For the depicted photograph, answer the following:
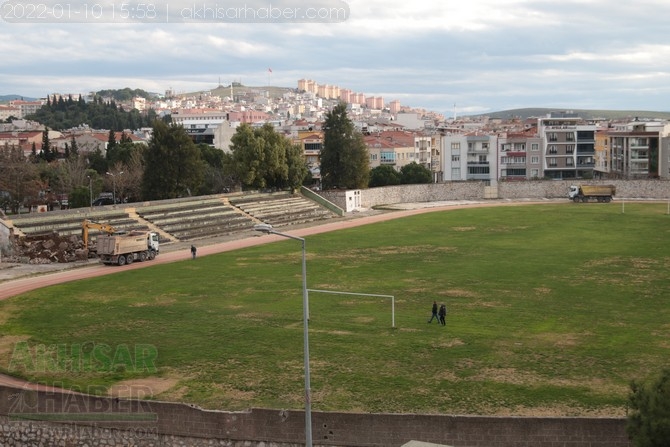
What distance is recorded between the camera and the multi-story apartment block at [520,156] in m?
126

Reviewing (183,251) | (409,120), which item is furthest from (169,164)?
(409,120)

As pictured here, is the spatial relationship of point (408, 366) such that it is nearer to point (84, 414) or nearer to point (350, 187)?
point (84, 414)

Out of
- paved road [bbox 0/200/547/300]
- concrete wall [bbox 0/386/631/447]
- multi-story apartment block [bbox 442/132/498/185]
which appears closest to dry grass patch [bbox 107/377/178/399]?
concrete wall [bbox 0/386/631/447]

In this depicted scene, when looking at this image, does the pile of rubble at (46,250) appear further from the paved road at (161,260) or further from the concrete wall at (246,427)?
the concrete wall at (246,427)

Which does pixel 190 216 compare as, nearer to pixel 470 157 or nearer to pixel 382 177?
pixel 382 177

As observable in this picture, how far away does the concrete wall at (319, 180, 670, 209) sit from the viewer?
95.4m

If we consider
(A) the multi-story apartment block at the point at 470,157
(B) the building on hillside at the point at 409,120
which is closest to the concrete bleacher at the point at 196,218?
(A) the multi-story apartment block at the point at 470,157

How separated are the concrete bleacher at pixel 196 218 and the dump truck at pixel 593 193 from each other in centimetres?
3905

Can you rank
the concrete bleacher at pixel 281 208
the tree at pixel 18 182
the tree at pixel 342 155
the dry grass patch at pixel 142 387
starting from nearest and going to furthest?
the dry grass patch at pixel 142 387, the concrete bleacher at pixel 281 208, the tree at pixel 18 182, the tree at pixel 342 155

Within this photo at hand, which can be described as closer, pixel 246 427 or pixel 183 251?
pixel 246 427

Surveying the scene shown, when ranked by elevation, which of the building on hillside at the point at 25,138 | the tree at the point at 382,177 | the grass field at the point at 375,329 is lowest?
the grass field at the point at 375,329

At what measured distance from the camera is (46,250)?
5541cm

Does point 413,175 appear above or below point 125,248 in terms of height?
above

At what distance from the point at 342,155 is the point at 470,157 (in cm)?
4203
